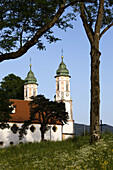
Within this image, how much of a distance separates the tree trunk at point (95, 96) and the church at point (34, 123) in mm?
23208

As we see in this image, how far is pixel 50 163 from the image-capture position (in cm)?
1115

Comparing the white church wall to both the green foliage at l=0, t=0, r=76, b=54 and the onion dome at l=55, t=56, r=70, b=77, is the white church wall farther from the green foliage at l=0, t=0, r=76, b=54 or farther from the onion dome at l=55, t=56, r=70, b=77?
the green foliage at l=0, t=0, r=76, b=54

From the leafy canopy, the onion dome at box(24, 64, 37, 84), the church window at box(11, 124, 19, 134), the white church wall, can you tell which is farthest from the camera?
the onion dome at box(24, 64, 37, 84)

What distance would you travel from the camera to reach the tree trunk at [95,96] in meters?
15.6

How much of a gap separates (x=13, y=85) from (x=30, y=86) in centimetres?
1779

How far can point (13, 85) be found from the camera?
7400 centimetres

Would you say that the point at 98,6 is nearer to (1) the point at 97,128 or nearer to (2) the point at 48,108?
(1) the point at 97,128

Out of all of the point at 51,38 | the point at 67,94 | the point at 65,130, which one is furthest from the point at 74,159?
the point at 67,94

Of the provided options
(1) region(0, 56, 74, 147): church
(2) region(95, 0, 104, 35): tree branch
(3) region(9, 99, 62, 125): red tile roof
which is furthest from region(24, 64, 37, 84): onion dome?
(2) region(95, 0, 104, 35): tree branch

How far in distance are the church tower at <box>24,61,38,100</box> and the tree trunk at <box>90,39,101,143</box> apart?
74.6 meters

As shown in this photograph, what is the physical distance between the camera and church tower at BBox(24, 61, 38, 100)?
9031cm

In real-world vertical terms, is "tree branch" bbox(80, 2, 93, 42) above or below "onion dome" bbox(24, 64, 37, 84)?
below

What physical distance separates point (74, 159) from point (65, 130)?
5564cm

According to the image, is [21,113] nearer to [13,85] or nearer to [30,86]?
[13,85]
